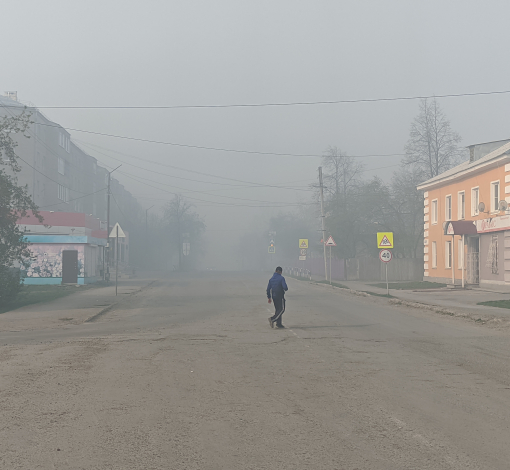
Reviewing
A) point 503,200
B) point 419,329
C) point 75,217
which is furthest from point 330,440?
point 75,217

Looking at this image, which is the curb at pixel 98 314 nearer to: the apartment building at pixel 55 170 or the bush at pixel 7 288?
the bush at pixel 7 288

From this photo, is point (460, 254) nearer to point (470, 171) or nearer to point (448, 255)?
point (448, 255)

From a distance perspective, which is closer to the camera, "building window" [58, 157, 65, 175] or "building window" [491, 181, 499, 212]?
"building window" [491, 181, 499, 212]

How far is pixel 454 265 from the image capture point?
35.8 meters

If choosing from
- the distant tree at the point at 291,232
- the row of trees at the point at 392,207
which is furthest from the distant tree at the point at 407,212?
the distant tree at the point at 291,232

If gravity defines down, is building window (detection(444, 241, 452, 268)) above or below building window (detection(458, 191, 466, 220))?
below

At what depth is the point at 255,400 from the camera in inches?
288

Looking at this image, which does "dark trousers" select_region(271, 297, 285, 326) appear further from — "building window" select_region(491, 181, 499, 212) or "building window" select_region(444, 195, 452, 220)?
"building window" select_region(444, 195, 452, 220)

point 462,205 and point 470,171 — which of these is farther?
point 462,205

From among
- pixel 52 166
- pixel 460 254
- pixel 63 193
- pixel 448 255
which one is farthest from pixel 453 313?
pixel 63 193

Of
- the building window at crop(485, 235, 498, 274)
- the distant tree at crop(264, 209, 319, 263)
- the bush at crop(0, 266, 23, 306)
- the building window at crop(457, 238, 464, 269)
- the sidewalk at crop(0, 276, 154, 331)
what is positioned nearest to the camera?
the sidewalk at crop(0, 276, 154, 331)

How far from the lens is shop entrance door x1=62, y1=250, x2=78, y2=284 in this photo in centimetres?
4100

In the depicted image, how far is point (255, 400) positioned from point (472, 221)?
2867 centimetres

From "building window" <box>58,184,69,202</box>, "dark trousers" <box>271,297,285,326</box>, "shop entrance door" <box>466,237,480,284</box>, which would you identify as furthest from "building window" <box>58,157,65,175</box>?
"dark trousers" <box>271,297,285,326</box>
